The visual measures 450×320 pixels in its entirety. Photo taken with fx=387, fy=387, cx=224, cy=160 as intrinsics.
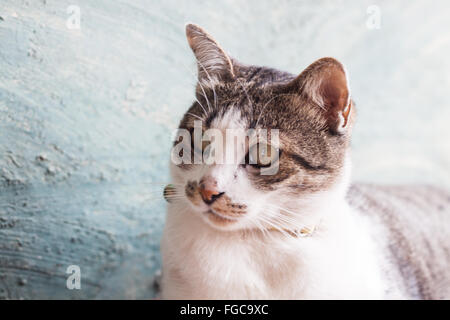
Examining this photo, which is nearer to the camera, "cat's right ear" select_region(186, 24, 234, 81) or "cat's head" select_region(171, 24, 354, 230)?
"cat's head" select_region(171, 24, 354, 230)

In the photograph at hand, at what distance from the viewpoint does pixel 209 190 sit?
Answer: 86cm

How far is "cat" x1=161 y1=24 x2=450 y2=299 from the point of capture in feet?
3.03

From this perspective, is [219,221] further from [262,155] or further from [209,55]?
[209,55]

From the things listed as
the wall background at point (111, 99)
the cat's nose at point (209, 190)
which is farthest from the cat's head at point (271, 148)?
the wall background at point (111, 99)

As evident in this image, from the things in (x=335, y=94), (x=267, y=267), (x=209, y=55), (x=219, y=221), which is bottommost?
(x=267, y=267)

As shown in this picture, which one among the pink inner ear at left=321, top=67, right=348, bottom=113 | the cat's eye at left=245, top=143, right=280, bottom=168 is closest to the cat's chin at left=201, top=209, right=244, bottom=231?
the cat's eye at left=245, top=143, right=280, bottom=168

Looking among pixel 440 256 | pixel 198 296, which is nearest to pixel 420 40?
pixel 440 256

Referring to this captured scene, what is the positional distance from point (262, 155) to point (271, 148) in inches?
1.1

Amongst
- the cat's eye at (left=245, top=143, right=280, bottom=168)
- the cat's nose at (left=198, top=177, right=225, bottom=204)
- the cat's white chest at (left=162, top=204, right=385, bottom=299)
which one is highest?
the cat's eye at (left=245, top=143, right=280, bottom=168)

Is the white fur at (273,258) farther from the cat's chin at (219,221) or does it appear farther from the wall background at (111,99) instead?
the wall background at (111,99)

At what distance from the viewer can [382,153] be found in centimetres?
207

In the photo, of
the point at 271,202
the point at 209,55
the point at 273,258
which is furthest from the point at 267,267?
the point at 209,55

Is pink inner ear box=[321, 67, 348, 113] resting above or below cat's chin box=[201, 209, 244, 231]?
above

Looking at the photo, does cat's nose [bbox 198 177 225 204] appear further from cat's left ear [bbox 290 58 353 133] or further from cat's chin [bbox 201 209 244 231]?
cat's left ear [bbox 290 58 353 133]
